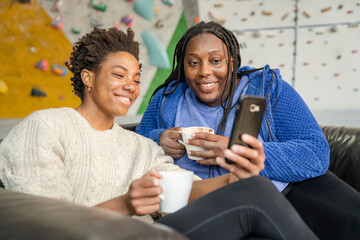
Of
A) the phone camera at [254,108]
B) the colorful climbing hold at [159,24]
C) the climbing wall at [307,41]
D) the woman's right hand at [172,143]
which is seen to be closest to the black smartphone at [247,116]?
the phone camera at [254,108]

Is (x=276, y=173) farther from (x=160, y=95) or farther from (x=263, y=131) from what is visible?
(x=160, y=95)

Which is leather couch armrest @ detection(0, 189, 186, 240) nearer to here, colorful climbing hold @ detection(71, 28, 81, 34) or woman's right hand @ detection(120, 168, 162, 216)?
woman's right hand @ detection(120, 168, 162, 216)

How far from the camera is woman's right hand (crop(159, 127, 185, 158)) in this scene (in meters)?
1.42

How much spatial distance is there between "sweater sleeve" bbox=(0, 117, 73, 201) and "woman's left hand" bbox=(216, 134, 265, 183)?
478mm

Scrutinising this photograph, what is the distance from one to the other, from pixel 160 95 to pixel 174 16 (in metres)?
2.57

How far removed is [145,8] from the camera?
3.82m

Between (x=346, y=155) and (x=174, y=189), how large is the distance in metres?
1.03

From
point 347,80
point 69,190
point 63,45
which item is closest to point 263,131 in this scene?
point 69,190

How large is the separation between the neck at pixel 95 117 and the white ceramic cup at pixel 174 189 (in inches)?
16.8

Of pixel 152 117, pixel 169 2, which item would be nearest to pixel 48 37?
pixel 169 2

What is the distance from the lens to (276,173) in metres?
1.32

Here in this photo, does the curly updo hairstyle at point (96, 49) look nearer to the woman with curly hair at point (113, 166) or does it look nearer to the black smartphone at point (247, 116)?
the woman with curly hair at point (113, 166)

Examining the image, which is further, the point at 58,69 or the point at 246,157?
the point at 58,69

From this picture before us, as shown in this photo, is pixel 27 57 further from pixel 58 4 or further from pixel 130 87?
pixel 130 87
